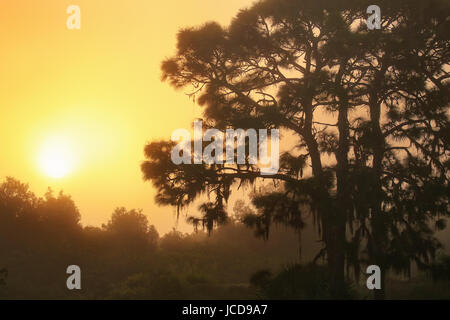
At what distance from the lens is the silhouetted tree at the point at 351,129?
51.0 feet

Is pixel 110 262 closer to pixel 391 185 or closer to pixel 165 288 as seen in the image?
pixel 165 288

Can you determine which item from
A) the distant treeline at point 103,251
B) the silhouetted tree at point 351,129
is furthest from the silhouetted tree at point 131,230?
the silhouetted tree at point 351,129

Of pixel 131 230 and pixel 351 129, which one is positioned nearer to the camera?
pixel 351 129

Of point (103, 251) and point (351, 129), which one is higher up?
point (351, 129)

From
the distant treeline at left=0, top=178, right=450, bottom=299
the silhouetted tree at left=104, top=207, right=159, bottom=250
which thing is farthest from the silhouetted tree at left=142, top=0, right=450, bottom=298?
the silhouetted tree at left=104, top=207, right=159, bottom=250

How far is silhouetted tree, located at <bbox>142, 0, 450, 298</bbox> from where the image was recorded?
15.5 metres

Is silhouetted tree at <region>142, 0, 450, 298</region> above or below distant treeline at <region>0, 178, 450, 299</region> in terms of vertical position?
above

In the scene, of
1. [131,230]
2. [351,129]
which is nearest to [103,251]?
[131,230]

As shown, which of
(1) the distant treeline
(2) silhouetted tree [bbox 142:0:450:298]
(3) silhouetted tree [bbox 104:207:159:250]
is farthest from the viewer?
(3) silhouetted tree [bbox 104:207:159:250]

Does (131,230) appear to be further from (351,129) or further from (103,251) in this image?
(351,129)

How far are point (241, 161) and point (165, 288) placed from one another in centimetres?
753

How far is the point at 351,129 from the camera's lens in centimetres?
1608

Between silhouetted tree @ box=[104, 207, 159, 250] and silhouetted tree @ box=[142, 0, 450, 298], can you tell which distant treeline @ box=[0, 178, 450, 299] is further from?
silhouetted tree @ box=[142, 0, 450, 298]

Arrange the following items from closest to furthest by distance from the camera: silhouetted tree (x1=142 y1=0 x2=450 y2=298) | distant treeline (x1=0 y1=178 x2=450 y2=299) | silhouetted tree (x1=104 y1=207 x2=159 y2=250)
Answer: silhouetted tree (x1=142 y1=0 x2=450 y2=298), distant treeline (x1=0 y1=178 x2=450 y2=299), silhouetted tree (x1=104 y1=207 x2=159 y2=250)
